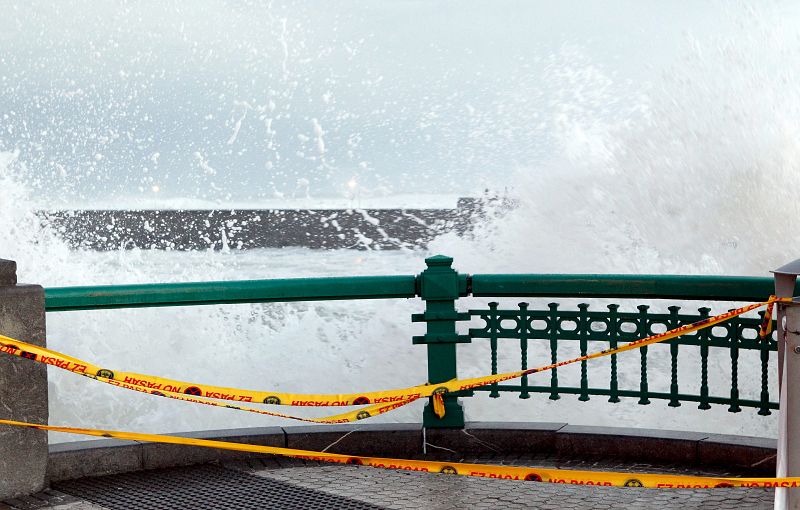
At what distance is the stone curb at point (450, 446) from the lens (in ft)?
18.5

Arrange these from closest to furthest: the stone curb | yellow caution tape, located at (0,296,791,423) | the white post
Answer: the white post → yellow caution tape, located at (0,296,791,423) → the stone curb

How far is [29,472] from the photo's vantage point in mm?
5164

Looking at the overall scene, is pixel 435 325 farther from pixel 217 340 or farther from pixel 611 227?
pixel 611 227

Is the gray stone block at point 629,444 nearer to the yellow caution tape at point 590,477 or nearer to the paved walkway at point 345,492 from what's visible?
the paved walkway at point 345,492

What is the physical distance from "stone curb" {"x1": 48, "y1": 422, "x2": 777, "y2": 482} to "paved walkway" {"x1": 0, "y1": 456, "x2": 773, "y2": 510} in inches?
4.6

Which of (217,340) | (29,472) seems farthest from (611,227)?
(29,472)

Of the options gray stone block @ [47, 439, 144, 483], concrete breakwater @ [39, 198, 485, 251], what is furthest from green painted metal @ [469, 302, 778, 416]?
concrete breakwater @ [39, 198, 485, 251]

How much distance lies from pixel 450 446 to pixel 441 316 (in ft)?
2.62

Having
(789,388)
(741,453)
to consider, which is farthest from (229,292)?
(789,388)

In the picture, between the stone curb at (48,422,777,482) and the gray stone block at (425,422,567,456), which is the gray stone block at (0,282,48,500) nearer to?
the stone curb at (48,422,777,482)

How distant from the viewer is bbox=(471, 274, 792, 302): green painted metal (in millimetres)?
5570

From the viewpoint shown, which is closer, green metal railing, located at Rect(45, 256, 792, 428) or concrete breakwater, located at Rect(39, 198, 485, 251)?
green metal railing, located at Rect(45, 256, 792, 428)

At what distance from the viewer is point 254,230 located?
65.7 metres

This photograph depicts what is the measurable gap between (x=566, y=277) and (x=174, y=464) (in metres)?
2.55
